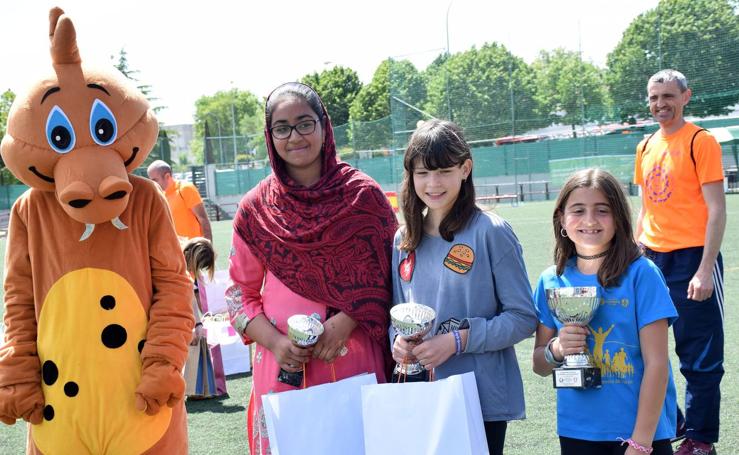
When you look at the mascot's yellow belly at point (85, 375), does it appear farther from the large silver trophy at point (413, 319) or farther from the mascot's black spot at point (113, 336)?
the large silver trophy at point (413, 319)

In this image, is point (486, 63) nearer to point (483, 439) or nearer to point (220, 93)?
point (483, 439)

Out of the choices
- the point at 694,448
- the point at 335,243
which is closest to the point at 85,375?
the point at 335,243

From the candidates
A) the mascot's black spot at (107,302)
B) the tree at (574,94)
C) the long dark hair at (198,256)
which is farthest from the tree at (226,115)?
the mascot's black spot at (107,302)

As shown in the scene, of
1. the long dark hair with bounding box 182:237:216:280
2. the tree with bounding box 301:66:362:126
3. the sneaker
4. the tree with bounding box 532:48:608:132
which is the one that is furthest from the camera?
the tree with bounding box 301:66:362:126

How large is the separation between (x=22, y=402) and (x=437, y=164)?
5.71 feet

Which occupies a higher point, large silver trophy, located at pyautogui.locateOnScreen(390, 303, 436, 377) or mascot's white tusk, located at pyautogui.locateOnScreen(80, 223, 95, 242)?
mascot's white tusk, located at pyautogui.locateOnScreen(80, 223, 95, 242)

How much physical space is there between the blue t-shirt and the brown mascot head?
1806 mm

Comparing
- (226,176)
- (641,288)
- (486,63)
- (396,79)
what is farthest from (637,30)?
(641,288)

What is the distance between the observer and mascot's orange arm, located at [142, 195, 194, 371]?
3.10 m

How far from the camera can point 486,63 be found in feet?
102

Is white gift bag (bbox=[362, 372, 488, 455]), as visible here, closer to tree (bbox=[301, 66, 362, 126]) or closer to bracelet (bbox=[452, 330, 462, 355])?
bracelet (bbox=[452, 330, 462, 355])

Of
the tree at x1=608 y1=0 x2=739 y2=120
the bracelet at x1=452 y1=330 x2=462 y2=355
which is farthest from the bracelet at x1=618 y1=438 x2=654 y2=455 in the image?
the tree at x1=608 y1=0 x2=739 y2=120

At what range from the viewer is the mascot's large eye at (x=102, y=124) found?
3.06 m

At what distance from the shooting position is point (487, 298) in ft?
9.48
